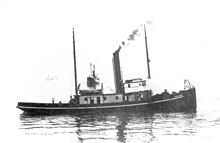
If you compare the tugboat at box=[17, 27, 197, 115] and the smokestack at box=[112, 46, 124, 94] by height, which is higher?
the smokestack at box=[112, 46, 124, 94]

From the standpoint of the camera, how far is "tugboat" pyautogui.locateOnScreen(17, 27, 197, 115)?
34.4 meters

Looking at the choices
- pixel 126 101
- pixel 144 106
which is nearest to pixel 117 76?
pixel 126 101

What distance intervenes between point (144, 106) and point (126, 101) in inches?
80.8

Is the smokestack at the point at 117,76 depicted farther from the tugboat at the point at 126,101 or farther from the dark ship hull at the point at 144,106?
the dark ship hull at the point at 144,106

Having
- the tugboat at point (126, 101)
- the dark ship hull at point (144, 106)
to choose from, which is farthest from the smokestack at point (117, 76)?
the dark ship hull at point (144, 106)

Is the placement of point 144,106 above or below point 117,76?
below

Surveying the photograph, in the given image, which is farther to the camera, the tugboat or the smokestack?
the smokestack

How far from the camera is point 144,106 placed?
1357 inches

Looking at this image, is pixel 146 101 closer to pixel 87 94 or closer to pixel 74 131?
pixel 87 94

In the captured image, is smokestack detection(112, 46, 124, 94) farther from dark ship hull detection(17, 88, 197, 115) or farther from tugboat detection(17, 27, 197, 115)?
dark ship hull detection(17, 88, 197, 115)

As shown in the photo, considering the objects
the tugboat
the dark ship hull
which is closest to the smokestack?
the tugboat

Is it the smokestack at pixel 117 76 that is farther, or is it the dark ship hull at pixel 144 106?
the smokestack at pixel 117 76

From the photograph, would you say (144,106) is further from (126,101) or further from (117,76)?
(117,76)

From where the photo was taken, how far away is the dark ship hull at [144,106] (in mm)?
34250
